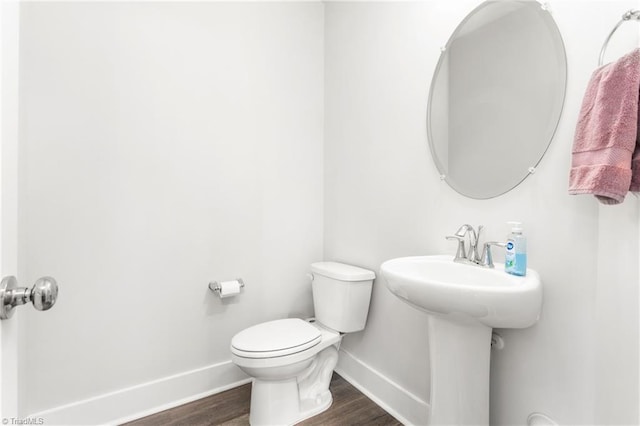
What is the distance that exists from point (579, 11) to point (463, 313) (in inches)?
40.1

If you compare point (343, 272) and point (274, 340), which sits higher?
point (343, 272)

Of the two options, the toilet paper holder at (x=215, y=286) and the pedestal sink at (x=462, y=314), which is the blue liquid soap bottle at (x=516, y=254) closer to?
the pedestal sink at (x=462, y=314)

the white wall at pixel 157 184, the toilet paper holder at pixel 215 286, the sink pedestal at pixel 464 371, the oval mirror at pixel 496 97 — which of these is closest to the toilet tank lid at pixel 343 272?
the white wall at pixel 157 184

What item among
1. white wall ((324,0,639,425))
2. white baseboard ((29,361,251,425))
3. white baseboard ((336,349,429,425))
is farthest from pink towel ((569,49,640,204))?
white baseboard ((29,361,251,425))

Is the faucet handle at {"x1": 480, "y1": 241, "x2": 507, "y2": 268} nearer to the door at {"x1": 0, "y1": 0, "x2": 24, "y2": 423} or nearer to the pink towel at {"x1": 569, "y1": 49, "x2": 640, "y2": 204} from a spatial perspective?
the pink towel at {"x1": 569, "y1": 49, "x2": 640, "y2": 204}

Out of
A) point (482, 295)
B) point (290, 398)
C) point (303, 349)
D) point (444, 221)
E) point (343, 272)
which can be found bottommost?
point (290, 398)

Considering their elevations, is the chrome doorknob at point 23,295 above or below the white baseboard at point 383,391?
above

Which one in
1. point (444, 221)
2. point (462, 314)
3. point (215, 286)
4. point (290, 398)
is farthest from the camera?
point (215, 286)

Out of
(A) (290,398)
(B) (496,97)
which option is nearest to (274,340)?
(A) (290,398)

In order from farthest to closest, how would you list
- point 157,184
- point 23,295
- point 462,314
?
point 157,184
point 462,314
point 23,295

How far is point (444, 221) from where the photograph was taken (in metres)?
1.36

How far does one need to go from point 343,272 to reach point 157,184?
3.58ft

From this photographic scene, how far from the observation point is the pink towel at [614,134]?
774 millimetres

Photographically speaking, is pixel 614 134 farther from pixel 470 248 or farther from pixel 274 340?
pixel 274 340
